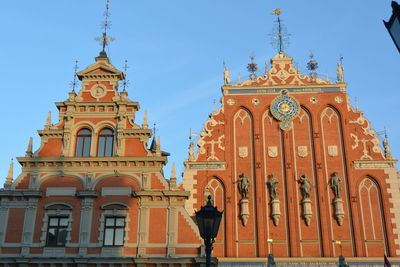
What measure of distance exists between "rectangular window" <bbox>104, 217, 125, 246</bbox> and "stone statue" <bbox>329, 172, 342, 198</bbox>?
35.4 ft

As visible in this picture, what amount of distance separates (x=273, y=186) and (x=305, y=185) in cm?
161

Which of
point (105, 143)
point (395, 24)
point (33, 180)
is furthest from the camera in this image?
point (105, 143)

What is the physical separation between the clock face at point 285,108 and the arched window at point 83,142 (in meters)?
10.0

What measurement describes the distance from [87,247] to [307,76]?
1525cm

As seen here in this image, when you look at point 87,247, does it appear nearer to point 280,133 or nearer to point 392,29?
point 280,133

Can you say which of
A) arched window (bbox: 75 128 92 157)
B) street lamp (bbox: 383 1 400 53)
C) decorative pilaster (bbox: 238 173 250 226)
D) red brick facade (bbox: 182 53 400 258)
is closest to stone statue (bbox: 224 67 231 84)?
red brick facade (bbox: 182 53 400 258)

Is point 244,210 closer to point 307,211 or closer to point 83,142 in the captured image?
point 307,211

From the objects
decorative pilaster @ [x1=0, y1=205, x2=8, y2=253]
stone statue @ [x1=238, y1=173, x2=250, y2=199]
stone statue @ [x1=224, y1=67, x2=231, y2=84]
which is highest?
stone statue @ [x1=224, y1=67, x2=231, y2=84]

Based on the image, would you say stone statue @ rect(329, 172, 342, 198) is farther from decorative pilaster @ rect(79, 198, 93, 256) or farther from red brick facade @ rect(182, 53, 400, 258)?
decorative pilaster @ rect(79, 198, 93, 256)

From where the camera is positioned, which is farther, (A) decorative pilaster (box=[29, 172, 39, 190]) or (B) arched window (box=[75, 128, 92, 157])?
(B) arched window (box=[75, 128, 92, 157])

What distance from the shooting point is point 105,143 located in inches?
931

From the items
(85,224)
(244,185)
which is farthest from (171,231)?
(244,185)

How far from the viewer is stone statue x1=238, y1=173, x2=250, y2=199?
25672mm

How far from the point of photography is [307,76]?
28.6 metres
